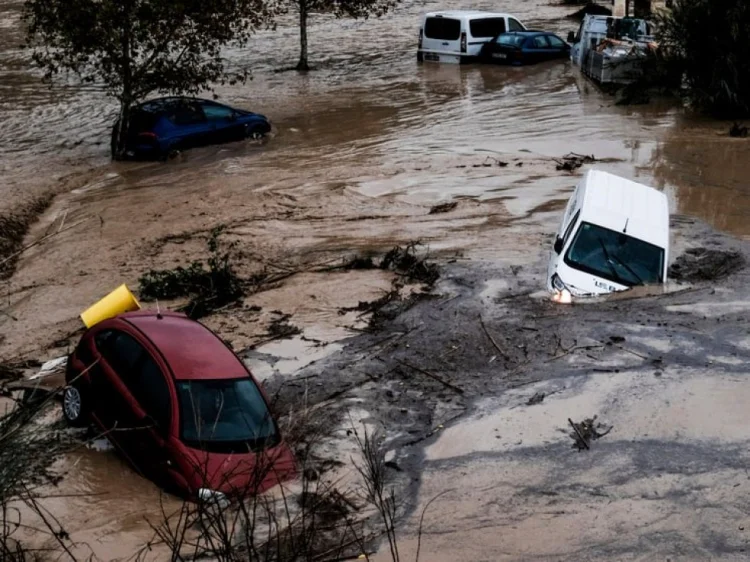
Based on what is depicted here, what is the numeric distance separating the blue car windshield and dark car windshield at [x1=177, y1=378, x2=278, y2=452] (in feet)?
77.3

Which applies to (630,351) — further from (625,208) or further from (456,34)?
(456,34)

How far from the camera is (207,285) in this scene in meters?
14.6

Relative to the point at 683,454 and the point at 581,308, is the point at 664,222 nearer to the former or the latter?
the point at 581,308

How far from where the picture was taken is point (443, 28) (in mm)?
32469

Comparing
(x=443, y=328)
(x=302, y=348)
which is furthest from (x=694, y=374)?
(x=302, y=348)

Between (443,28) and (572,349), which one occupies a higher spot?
(443,28)

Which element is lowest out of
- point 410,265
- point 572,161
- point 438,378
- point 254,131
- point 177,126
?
point 438,378

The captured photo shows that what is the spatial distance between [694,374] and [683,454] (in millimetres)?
1662

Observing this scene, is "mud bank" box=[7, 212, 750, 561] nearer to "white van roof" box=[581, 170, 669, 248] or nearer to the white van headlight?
the white van headlight

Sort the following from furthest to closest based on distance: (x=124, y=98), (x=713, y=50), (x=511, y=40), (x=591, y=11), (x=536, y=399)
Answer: (x=591, y=11)
(x=511, y=40)
(x=713, y=50)
(x=124, y=98)
(x=536, y=399)

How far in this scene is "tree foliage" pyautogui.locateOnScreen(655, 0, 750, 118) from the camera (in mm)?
24406

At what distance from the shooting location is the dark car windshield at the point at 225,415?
928cm

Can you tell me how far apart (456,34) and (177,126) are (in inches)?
489

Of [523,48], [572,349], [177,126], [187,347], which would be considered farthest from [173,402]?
[523,48]
